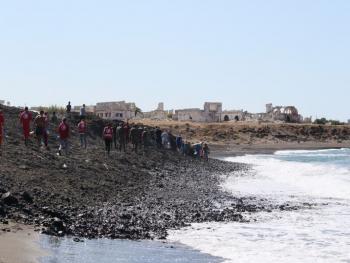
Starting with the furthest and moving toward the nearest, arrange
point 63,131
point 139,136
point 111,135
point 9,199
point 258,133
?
1. point 258,133
2. point 139,136
3. point 111,135
4. point 63,131
5. point 9,199

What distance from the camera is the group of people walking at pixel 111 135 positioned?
25156mm

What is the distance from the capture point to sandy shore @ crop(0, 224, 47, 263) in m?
9.41

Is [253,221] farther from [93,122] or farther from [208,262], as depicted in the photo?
[93,122]

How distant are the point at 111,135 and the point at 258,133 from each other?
6784 cm

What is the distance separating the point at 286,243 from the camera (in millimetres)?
12914

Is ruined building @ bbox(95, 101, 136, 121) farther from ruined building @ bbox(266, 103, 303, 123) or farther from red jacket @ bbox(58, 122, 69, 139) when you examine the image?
red jacket @ bbox(58, 122, 69, 139)

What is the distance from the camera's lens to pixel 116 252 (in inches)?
435

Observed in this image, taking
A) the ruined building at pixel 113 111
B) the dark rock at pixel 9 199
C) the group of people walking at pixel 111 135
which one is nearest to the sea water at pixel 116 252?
the dark rock at pixel 9 199

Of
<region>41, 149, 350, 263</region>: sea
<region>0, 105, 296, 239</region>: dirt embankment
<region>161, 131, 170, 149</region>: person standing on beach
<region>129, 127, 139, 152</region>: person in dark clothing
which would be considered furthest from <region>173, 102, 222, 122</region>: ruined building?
<region>41, 149, 350, 263</region>: sea

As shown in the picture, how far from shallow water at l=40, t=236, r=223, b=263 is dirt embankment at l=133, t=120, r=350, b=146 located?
240 feet

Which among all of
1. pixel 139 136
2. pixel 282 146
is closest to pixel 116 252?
pixel 139 136

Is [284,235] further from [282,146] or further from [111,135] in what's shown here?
[282,146]

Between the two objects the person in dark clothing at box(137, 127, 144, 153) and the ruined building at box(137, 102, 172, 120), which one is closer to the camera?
the person in dark clothing at box(137, 127, 144, 153)

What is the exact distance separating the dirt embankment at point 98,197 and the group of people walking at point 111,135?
27.4 inches
